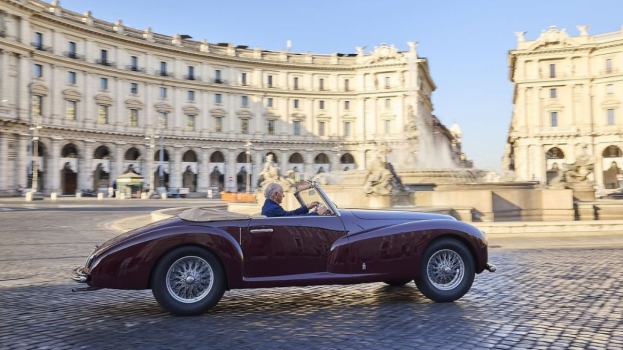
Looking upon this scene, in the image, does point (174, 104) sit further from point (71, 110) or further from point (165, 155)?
point (71, 110)

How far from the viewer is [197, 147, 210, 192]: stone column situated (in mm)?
72562

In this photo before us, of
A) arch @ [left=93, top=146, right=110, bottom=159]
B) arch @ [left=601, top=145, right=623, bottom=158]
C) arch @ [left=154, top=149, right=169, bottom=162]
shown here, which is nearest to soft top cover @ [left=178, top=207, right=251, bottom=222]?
arch @ [left=93, top=146, right=110, bottom=159]

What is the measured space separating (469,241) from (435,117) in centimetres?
11319

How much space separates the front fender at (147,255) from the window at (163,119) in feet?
221

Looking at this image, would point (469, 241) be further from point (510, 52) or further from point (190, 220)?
point (510, 52)

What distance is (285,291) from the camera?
678cm

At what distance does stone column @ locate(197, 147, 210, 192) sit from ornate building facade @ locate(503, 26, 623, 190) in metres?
44.5

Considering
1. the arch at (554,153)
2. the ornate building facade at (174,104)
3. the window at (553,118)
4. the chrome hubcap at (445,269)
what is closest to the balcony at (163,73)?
the ornate building facade at (174,104)

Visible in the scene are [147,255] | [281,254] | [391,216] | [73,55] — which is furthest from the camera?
[73,55]

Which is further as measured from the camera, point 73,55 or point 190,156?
point 190,156

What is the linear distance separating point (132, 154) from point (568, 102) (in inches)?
2357

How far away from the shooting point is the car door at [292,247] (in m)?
5.41

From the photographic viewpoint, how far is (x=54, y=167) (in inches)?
2255

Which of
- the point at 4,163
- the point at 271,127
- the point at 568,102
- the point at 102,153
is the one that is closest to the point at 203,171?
the point at 271,127
